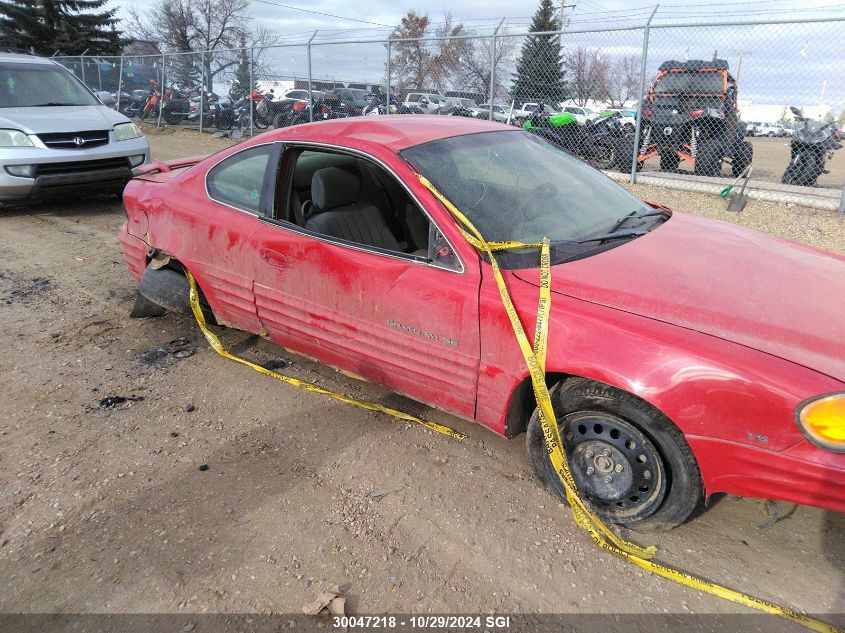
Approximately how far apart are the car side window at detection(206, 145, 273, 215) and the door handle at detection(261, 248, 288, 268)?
0.86ft

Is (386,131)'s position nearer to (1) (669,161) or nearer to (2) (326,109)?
(1) (669,161)

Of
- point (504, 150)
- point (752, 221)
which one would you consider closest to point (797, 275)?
point (504, 150)

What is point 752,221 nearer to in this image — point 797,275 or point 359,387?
point 797,275

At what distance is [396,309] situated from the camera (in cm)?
288

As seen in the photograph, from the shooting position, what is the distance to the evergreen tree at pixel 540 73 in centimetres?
1088

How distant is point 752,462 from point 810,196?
7.24 meters

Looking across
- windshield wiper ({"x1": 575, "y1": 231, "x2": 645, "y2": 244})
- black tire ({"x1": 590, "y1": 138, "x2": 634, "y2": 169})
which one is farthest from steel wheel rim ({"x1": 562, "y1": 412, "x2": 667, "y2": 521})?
black tire ({"x1": 590, "y1": 138, "x2": 634, "y2": 169})

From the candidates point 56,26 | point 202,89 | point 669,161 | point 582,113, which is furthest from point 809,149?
point 56,26

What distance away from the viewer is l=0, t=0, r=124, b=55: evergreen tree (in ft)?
109

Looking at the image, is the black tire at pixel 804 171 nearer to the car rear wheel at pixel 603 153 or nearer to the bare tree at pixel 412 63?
the car rear wheel at pixel 603 153

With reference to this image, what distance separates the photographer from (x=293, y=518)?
2.59 m

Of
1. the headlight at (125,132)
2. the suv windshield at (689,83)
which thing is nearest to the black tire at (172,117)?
the headlight at (125,132)

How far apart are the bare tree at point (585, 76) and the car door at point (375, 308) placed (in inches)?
368

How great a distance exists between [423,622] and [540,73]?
35.6ft
